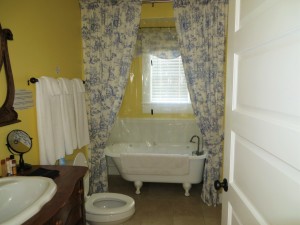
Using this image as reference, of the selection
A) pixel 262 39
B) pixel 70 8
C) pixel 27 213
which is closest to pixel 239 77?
pixel 262 39

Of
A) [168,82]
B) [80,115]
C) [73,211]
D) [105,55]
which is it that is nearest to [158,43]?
[168,82]

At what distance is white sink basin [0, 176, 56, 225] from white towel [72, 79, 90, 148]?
4.18 feet

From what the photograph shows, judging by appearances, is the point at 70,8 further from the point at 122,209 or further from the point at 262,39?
the point at 262,39

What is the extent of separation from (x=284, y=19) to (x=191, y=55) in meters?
2.23

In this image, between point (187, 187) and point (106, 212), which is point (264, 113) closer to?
point (106, 212)

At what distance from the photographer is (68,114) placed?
96.0 inches

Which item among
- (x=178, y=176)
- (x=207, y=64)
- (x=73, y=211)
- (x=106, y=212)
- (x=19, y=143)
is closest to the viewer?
(x=73, y=211)

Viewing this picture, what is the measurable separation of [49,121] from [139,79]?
64.6 inches

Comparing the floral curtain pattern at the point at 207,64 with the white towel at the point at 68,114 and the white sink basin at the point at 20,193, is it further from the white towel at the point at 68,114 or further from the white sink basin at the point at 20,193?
the white sink basin at the point at 20,193

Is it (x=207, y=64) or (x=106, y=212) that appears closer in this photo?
(x=106, y=212)

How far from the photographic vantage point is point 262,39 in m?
0.90

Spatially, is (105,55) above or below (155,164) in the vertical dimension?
above

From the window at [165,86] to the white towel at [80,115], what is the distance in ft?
3.28

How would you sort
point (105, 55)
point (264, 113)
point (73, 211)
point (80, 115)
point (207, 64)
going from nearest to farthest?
point (264, 113) < point (73, 211) < point (80, 115) < point (207, 64) < point (105, 55)
